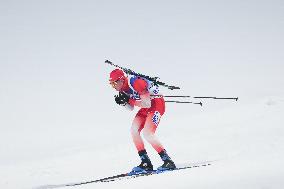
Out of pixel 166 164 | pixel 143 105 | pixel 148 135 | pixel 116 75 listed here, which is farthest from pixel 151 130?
pixel 116 75

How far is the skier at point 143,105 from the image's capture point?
7.30 meters

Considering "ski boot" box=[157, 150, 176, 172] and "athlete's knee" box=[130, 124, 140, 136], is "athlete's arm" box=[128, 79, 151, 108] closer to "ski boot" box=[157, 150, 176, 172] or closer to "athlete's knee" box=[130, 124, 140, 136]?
"athlete's knee" box=[130, 124, 140, 136]

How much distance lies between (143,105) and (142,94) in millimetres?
219

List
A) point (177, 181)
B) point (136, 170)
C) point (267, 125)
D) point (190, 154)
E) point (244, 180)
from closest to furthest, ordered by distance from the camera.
→ point (244, 180) → point (177, 181) → point (136, 170) → point (190, 154) → point (267, 125)

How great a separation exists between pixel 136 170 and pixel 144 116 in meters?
1.12

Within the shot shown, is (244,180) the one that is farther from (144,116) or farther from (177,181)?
(144,116)

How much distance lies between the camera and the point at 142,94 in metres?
→ 7.26

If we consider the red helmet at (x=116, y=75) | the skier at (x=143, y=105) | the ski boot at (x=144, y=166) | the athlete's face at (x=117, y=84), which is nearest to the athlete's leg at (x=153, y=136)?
the skier at (x=143, y=105)

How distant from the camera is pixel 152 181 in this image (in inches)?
197

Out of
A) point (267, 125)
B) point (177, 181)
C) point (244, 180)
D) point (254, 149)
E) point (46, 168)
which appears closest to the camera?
point (244, 180)

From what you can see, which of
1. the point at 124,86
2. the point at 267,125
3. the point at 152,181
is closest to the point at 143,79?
the point at 124,86

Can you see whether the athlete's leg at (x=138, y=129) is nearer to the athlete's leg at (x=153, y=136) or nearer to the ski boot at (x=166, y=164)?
the athlete's leg at (x=153, y=136)

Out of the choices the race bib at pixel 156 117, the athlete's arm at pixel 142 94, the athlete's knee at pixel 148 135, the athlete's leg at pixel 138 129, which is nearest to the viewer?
the athlete's arm at pixel 142 94

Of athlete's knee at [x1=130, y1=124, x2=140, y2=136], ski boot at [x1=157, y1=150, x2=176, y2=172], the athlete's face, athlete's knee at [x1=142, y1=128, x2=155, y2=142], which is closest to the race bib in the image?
athlete's knee at [x1=142, y1=128, x2=155, y2=142]
